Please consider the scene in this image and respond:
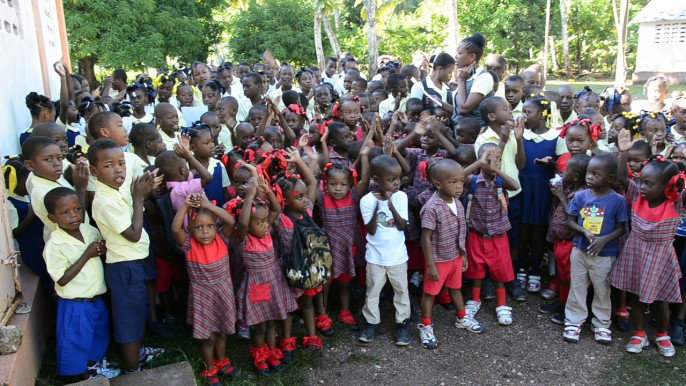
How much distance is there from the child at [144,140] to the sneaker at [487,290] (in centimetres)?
287

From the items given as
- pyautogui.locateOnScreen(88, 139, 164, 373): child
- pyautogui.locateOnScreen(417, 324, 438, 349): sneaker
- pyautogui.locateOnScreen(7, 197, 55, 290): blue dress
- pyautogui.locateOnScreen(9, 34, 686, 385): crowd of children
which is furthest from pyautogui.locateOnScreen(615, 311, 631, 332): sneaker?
pyautogui.locateOnScreen(7, 197, 55, 290): blue dress

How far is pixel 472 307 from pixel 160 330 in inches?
92.8

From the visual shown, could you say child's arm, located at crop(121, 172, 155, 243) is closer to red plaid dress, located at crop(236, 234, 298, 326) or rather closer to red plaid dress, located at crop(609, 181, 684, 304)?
red plaid dress, located at crop(236, 234, 298, 326)

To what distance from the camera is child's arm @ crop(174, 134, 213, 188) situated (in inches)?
141

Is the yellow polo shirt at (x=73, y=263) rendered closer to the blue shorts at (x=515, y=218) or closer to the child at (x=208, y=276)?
the child at (x=208, y=276)

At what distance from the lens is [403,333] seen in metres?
3.85

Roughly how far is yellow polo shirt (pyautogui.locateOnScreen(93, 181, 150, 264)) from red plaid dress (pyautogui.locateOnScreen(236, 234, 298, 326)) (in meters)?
0.63

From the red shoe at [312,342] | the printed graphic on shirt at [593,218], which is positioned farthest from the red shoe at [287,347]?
the printed graphic on shirt at [593,218]

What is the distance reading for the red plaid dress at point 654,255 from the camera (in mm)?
3523

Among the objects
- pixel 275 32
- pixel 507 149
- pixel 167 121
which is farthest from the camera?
pixel 275 32

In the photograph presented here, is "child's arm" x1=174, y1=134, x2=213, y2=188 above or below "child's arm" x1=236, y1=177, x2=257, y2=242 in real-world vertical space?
above

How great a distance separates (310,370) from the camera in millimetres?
A: 3537

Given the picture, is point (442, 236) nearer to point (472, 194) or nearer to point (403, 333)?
point (472, 194)

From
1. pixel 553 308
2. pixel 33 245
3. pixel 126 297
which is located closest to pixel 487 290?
pixel 553 308
